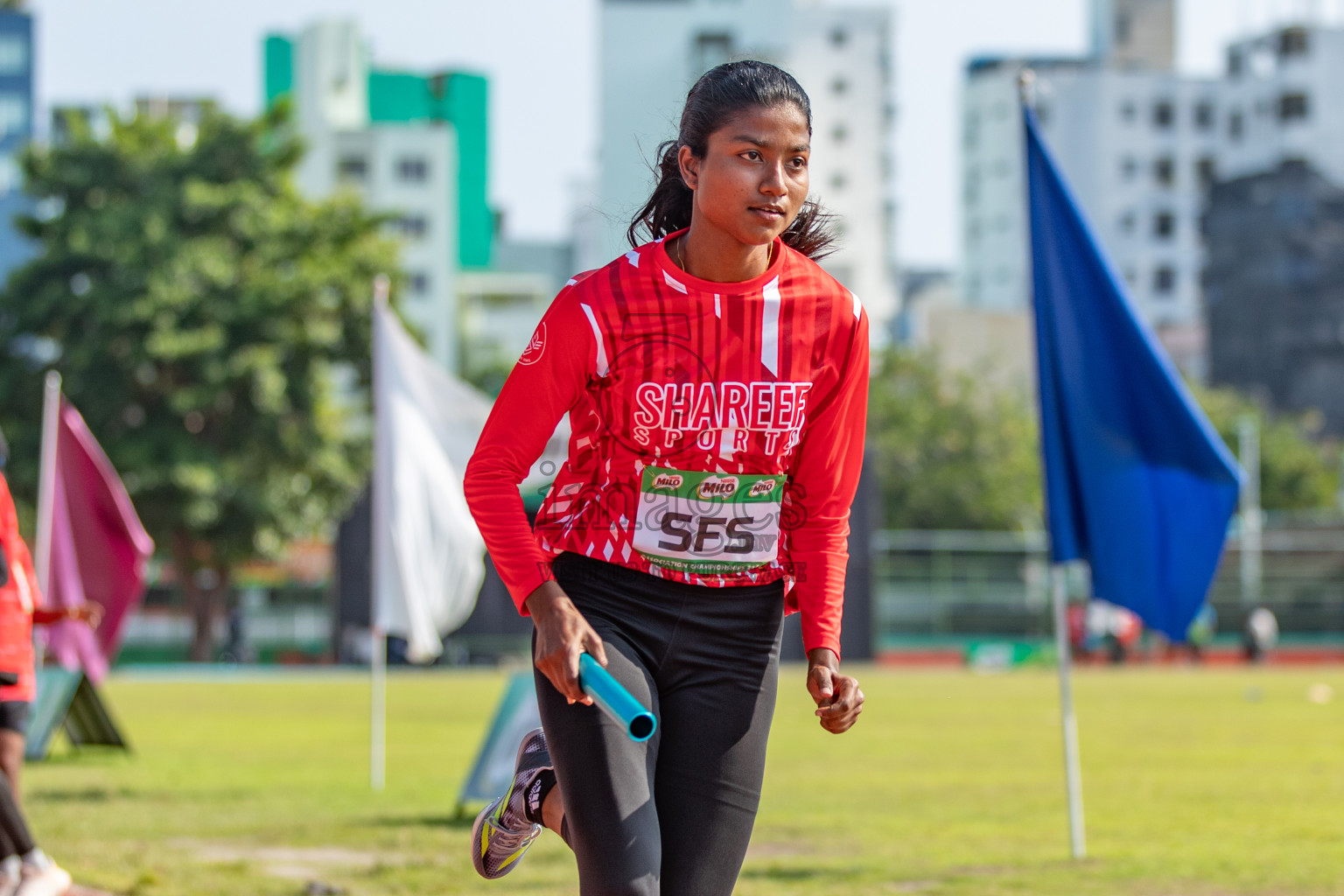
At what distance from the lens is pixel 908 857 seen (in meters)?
9.20

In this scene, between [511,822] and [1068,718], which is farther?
[1068,718]

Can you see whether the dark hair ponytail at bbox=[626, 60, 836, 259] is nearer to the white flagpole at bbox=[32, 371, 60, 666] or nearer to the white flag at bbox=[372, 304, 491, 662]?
the white flag at bbox=[372, 304, 491, 662]

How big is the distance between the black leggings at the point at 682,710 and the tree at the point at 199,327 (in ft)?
123

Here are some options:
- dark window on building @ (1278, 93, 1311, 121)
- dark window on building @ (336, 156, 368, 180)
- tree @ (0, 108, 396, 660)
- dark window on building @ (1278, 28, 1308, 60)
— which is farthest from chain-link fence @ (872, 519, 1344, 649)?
dark window on building @ (1278, 28, 1308, 60)

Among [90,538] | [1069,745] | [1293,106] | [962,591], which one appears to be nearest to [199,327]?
[962,591]

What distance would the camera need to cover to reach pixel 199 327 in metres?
41.6

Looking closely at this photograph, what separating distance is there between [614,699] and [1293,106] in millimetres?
101998

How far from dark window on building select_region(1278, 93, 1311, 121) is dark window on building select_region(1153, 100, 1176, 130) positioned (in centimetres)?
882

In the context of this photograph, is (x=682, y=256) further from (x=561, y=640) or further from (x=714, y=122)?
(x=561, y=640)

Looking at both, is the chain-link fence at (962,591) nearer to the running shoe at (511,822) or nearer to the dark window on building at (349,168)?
the running shoe at (511,822)

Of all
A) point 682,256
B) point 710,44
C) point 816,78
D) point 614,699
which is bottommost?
point 614,699

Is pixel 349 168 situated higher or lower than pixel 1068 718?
higher

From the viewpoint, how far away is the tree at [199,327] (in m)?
40.9

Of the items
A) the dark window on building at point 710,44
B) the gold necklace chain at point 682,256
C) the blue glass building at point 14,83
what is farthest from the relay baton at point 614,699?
the blue glass building at point 14,83
